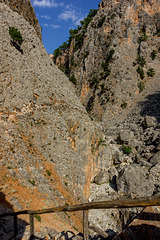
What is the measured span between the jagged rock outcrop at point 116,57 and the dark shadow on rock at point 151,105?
5.54 m

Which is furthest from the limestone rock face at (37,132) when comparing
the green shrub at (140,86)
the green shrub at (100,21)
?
the green shrub at (100,21)

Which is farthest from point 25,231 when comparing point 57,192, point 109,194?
point 109,194

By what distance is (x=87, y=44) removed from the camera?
77.1m

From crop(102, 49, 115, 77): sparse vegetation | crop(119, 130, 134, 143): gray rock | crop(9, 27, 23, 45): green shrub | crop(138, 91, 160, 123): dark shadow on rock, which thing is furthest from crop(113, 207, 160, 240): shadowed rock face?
crop(102, 49, 115, 77): sparse vegetation

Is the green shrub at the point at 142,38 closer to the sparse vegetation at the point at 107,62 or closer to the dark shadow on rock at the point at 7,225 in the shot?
the sparse vegetation at the point at 107,62

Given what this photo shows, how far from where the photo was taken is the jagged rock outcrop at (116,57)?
193ft

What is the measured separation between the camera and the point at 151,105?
48781mm

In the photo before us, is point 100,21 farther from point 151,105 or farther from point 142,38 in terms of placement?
point 151,105

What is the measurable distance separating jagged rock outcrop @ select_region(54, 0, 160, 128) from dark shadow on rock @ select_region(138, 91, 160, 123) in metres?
5.54

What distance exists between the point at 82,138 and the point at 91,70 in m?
53.7

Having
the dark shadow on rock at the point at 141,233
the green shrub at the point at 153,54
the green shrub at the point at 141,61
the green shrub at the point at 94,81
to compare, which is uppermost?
the green shrub at the point at 153,54

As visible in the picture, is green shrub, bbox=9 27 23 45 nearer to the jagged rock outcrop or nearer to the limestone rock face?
the limestone rock face

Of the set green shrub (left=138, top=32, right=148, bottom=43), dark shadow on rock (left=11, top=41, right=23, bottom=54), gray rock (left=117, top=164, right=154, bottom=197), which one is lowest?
gray rock (left=117, top=164, right=154, bottom=197)

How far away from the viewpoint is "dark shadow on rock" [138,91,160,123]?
4559 cm
